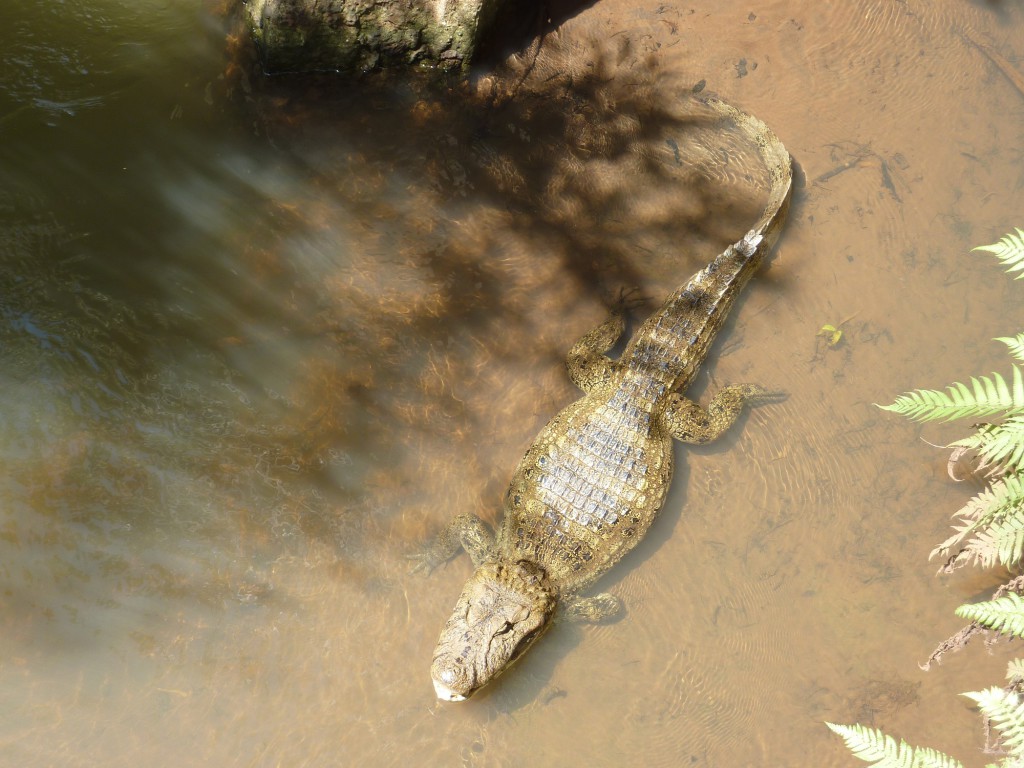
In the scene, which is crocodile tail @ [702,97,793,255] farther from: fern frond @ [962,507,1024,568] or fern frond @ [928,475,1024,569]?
fern frond @ [962,507,1024,568]

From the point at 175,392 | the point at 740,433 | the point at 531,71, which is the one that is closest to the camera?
the point at 175,392

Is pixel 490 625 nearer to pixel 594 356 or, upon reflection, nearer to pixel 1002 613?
pixel 594 356

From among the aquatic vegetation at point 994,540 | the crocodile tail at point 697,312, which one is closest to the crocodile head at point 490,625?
the crocodile tail at point 697,312

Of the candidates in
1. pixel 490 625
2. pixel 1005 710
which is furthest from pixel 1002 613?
pixel 490 625

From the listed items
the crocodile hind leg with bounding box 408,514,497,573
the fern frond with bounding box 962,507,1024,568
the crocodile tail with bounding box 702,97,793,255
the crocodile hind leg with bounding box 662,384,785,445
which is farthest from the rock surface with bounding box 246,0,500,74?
the fern frond with bounding box 962,507,1024,568

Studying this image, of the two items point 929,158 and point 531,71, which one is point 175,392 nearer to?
point 531,71

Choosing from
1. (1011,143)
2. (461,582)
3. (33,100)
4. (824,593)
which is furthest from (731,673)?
(33,100)

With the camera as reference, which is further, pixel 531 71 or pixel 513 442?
pixel 531 71
